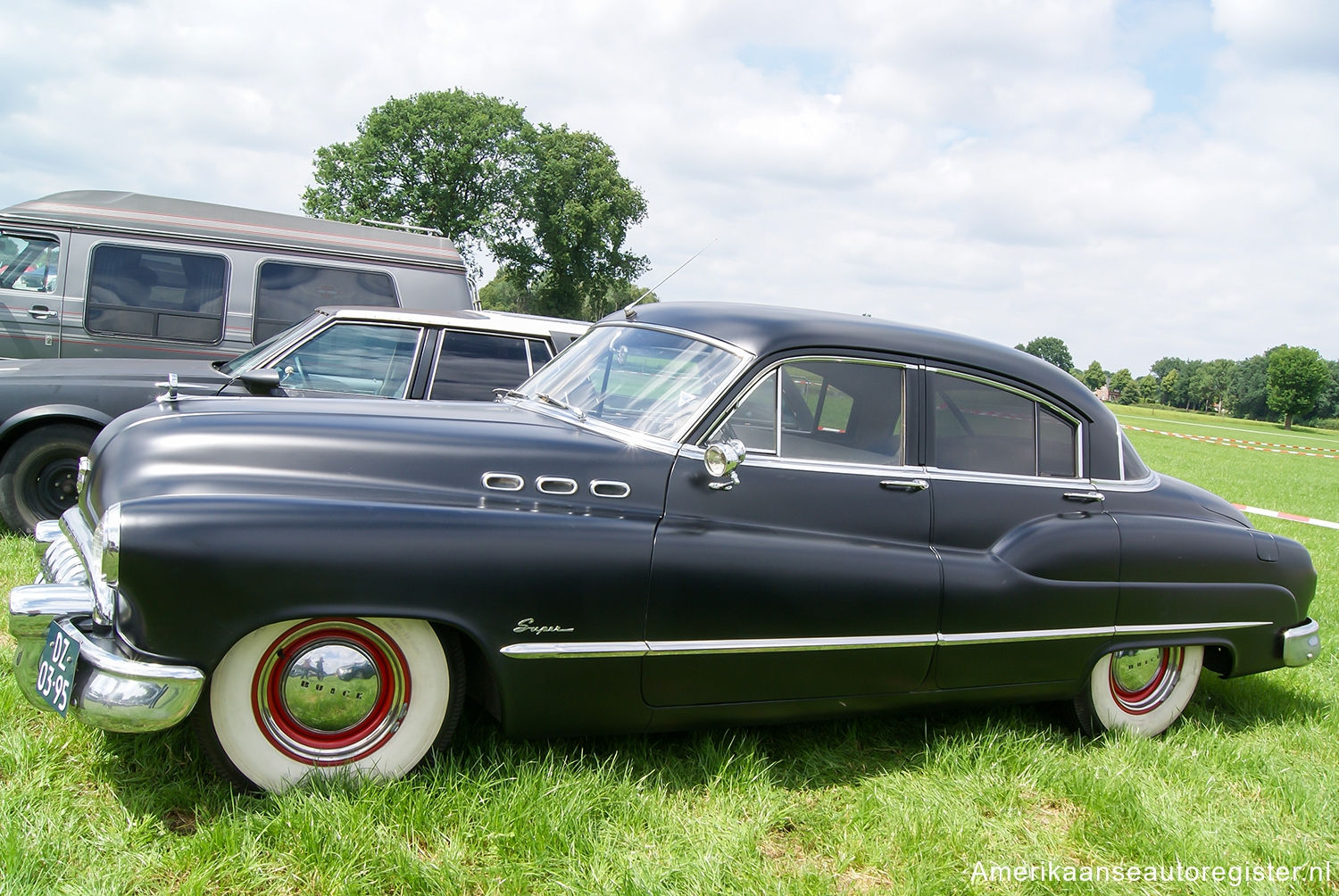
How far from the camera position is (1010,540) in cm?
355

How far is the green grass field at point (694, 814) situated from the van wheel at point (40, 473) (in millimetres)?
1932

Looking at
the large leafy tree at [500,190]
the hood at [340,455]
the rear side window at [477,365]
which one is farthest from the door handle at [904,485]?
the large leafy tree at [500,190]

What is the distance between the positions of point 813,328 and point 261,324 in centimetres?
620

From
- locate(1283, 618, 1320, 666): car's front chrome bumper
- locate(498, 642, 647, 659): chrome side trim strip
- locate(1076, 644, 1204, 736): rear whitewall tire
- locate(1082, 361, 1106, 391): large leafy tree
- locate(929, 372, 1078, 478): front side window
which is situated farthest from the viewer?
locate(1082, 361, 1106, 391): large leafy tree

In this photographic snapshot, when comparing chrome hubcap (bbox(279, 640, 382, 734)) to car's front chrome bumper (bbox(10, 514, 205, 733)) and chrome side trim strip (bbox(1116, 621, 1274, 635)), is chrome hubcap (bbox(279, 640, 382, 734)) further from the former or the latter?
chrome side trim strip (bbox(1116, 621, 1274, 635))

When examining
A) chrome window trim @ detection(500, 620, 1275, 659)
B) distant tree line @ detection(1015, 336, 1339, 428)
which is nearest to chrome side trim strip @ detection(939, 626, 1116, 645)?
chrome window trim @ detection(500, 620, 1275, 659)

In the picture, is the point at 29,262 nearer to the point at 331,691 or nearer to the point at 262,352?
the point at 262,352

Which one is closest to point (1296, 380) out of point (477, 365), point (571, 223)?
point (571, 223)

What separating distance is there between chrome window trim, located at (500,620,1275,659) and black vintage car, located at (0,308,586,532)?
3.17 meters

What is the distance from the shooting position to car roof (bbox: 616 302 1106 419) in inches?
134

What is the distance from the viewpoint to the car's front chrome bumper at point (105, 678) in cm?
239

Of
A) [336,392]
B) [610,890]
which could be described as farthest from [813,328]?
[336,392]

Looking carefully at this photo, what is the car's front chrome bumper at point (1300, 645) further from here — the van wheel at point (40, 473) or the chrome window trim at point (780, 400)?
the van wheel at point (40, 473)

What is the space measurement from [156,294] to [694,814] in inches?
279
